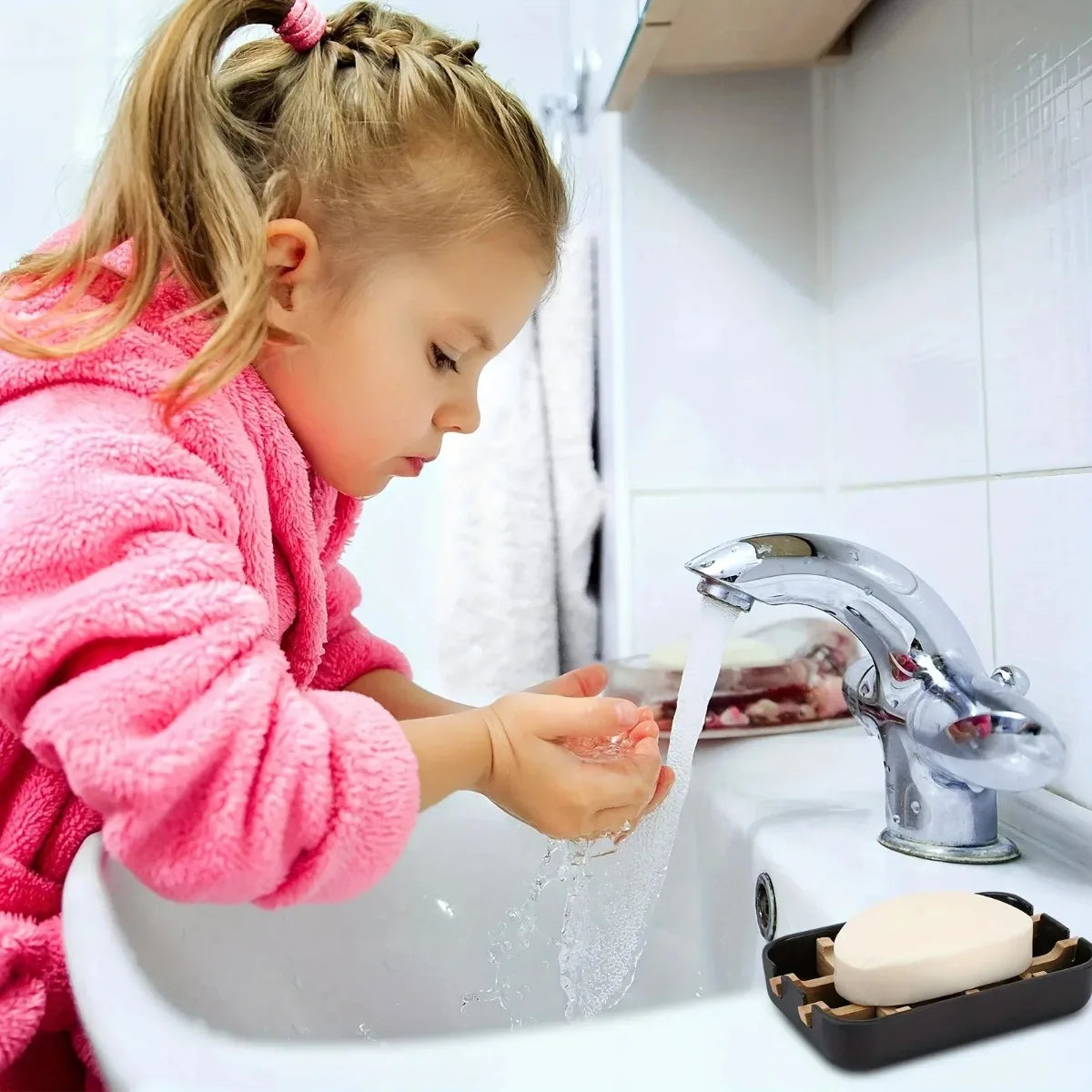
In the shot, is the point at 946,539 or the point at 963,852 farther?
the point at 946,539

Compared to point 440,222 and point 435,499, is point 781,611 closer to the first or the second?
point 435,499

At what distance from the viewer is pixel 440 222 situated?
562mm

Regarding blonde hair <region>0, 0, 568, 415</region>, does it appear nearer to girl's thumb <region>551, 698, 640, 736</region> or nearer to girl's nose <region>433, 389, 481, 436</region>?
girl's nose <region>433, 389, 481, 436</region>

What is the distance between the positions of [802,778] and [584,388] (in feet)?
1.63

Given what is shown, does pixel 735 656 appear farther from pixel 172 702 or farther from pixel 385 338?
pixel 172 702

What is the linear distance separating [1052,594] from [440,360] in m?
0.37

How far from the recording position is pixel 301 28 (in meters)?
0.57

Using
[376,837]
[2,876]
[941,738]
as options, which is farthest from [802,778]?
[2,876]

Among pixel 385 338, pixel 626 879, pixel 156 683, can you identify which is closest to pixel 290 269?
pixel 385 338

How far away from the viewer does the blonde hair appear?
52cm

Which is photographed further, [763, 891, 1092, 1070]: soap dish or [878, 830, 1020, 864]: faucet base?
[878, 830, 1020, 864]: faucet base

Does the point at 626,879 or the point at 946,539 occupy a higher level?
the point at 946,539

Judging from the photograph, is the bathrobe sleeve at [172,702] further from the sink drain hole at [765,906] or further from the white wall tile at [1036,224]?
the white wall tile at [1036,224]

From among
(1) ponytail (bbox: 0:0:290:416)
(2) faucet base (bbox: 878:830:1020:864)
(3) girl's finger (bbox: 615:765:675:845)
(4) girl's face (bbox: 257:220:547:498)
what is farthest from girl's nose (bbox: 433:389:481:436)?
(2) faucet base (bbox: 878:830:1020:864)
